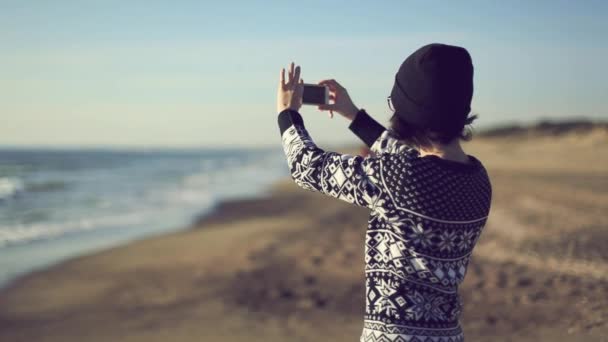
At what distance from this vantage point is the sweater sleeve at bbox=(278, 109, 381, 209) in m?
1.83

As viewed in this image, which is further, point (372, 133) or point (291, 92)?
point (372, 133)

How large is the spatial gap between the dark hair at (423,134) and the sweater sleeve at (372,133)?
23 cm

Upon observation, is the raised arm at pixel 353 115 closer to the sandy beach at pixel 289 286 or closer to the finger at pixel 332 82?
the finger at pixel 332 82

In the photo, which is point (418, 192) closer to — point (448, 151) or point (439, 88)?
point (448, 151)

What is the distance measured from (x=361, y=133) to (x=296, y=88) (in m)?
0.41

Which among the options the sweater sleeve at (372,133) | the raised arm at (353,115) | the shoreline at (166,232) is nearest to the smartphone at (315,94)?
the raised arm at (353,115)

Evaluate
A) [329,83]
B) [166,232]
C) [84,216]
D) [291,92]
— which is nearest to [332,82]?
[329,83]

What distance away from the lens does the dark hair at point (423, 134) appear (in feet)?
6.14

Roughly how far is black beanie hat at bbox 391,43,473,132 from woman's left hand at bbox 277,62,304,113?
1.30 ft

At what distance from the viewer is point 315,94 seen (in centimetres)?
224

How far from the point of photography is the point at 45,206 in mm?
17672

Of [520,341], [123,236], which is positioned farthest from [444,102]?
[123,236]

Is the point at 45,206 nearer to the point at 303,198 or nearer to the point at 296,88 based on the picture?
the point at 303,198

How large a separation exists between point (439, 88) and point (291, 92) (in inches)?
20.5
